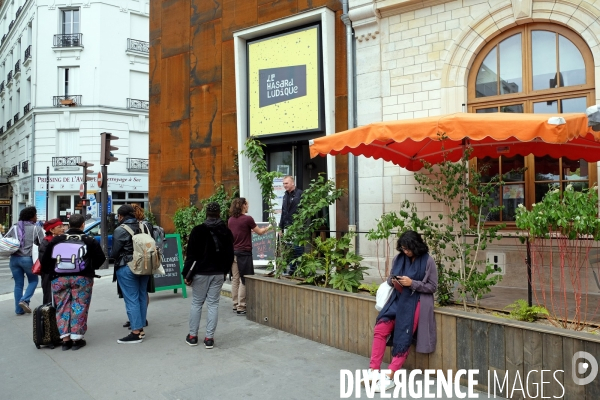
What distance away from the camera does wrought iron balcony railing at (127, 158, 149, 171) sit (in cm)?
2796

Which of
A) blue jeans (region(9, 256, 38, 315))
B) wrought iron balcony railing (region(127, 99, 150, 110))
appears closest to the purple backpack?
blue jeans (region(9, 256, 38, 315))

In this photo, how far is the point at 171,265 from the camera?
9.31 metres

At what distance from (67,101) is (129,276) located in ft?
→ 82.1

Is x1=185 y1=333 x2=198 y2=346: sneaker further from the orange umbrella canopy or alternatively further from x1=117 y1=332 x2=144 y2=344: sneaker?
the orange umbrella canopy

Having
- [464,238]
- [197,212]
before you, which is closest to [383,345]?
[464,238]

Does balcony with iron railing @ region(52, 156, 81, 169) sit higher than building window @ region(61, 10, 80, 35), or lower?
lower

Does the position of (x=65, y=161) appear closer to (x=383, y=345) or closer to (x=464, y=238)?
(x=464, y=238)

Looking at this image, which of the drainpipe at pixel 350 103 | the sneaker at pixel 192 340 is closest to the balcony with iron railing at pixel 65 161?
the drainpipe at pixel 350 103

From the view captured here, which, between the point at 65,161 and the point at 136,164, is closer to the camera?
the point at 65,161

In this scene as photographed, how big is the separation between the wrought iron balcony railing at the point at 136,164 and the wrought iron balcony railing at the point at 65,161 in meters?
2.71

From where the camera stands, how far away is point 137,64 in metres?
→ 29.1

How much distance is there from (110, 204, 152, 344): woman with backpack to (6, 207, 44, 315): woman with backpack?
8.30ft

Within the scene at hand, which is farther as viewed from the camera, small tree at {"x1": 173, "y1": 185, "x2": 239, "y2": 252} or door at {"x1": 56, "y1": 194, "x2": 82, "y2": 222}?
door at {"x1": 56, "y1": 194, "x2": 82, "y2": 222}

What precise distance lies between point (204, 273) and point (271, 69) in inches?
257
